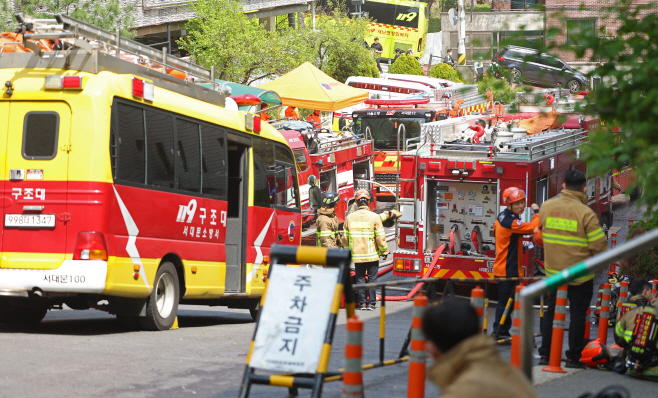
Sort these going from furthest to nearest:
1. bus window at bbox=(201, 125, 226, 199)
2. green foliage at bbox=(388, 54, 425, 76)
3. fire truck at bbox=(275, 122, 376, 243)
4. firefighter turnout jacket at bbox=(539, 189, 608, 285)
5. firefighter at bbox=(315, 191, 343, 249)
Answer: green foliage at bbox=(388, 54, 425, 76) < fire truck at bbox=(275, 122, 376, 243) < firefighter at bbox=(315, 191, 343, 249) < bus window at bbox=(201, 125, 226, 199) < firefighter turnout jacket at bbox=(539, 189, 608, 285)

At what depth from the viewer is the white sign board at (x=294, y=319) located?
585 centimetres

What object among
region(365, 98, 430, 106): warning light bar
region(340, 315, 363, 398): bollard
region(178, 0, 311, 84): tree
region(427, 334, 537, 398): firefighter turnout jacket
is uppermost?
region(178, 0, 311, 84): tree

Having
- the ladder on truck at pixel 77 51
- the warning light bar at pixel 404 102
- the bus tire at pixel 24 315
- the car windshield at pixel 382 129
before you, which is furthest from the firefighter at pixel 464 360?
the warning light bar at pixel 404 102

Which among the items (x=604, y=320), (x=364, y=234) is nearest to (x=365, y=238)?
(x=364, y=234)

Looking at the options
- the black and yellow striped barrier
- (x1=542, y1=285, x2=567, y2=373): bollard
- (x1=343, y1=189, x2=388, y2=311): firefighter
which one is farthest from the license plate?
(x1=343, y1=189, x2=388, y2=311): firefighter

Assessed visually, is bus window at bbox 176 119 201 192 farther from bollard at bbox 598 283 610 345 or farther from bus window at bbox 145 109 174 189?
bollard at bbox 598 283 610 345

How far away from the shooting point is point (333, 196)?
14.5 m

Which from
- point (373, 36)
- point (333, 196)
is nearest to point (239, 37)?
point (333, 196)

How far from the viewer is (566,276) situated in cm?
466

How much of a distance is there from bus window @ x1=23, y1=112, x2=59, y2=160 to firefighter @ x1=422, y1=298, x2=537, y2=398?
6700 mm

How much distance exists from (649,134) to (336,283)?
86.1 inches

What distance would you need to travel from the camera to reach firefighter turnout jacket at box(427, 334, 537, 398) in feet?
10.2

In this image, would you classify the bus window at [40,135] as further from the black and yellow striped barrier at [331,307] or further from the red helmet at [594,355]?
the red helmet at [594,355]

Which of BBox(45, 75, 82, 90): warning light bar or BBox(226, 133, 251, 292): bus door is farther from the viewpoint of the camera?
BBox(226, 133, 251, 292): bus door
